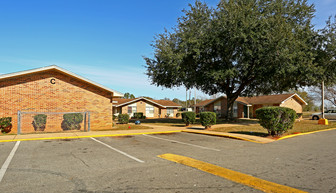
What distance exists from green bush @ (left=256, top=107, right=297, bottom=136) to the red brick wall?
1251 centimetres

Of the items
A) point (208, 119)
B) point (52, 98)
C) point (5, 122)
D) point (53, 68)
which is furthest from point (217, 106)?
point (5, 122)

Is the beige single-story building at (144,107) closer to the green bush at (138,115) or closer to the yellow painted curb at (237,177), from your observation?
the green bush at (138,115)

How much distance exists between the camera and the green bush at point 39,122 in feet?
51.1

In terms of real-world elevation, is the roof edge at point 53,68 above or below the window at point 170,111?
above

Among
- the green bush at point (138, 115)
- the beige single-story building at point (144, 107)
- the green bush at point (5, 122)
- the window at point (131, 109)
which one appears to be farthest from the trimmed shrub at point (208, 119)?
the window at point (131, 109)

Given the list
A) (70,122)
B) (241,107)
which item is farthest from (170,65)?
(241,107)

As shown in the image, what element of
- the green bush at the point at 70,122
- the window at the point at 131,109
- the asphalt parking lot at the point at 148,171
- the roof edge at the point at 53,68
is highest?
the roof edge at the point at 53,68

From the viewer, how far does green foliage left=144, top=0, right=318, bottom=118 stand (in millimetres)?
19906

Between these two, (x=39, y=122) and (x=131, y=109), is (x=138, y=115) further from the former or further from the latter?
(x=39, y=122)

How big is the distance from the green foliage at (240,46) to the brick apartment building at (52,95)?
326 inches

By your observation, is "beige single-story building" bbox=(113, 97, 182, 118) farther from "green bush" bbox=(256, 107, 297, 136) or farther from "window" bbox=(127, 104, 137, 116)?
"green bush" bbox=(256, 107, 297, 136)

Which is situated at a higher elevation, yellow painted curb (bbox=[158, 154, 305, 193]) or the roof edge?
the roof edge

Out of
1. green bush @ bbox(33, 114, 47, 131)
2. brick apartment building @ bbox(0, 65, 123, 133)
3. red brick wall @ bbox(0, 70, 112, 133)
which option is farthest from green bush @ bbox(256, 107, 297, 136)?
green bush @ bbox(33, 114, 47, 131)

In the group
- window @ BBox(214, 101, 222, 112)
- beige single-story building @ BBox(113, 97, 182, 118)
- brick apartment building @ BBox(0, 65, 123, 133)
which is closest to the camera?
brick apartment building @ BBox(0, 65, 123, 133)
